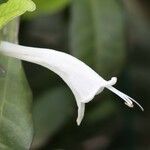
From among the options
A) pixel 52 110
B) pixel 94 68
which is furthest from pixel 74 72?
pixel 52 110

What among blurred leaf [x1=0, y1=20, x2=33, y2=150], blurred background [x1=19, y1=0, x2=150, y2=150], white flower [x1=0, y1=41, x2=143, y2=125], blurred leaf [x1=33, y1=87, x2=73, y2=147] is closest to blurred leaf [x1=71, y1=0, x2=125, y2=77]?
blurred background [x1=19, y1=0, x2=150, y2=150]

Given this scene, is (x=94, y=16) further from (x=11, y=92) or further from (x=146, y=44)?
(x=11, y=92)

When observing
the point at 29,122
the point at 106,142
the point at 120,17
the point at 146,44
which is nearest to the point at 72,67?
the point at 29,122

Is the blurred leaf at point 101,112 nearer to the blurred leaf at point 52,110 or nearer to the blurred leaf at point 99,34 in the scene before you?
the blurred leaf at point 52,110

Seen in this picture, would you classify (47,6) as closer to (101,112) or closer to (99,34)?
(99,34)

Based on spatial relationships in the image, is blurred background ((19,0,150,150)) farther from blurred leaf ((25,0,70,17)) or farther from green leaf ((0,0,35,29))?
green leaf ((0,0,35,29))

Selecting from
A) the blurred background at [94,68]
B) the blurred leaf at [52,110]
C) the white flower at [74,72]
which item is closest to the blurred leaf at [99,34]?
the blurred background at [94,68]
